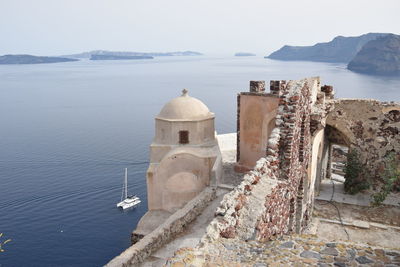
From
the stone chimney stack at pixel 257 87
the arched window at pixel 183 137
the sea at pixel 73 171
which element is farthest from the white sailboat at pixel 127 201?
the stone chimney stack at pixel 257 87

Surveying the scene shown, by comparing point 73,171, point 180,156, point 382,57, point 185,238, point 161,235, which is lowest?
point 73,171

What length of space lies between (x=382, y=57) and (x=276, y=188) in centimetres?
13522

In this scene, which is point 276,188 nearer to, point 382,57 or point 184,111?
point 184,111

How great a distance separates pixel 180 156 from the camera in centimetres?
1688

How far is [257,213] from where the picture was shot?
19.7ft

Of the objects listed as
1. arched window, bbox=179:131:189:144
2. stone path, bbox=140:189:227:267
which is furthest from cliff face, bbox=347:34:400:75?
stone path, bbox=140:189:227:267

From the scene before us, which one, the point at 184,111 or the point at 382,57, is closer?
the point at 184,111

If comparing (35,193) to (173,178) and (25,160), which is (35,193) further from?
(173,178)

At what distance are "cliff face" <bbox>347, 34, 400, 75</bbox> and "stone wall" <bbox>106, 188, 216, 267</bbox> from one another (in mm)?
123970

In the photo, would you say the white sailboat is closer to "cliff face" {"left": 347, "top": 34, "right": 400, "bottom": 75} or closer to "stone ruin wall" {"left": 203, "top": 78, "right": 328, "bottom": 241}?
"stone ruin wall" {"left": 203, "top": 78, "right": 328, "bottom": 241}

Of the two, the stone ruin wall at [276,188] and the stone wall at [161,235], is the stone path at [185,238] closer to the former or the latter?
the stone wall at [161,235]

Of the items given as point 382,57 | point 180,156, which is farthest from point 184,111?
point 382,57

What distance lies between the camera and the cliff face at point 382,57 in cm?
12006

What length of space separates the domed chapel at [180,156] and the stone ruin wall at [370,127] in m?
5.78
